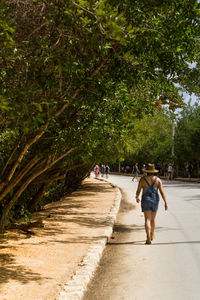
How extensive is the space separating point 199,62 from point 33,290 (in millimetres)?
6249

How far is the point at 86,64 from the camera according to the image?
7.14 metres

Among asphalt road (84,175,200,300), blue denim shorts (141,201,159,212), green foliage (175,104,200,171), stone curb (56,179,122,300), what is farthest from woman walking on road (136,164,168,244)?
green foliage (175,104,200,171)

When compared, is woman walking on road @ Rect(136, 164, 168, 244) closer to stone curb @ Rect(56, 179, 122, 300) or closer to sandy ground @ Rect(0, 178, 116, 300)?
stone curb @ Rect(56, 179, 122, 300)

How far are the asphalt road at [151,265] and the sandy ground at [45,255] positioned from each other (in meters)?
0.46

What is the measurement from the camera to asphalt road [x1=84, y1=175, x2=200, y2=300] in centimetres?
524

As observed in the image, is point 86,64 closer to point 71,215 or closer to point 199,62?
point 199,62

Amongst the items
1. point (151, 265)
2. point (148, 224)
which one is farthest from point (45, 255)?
point (148, 224)

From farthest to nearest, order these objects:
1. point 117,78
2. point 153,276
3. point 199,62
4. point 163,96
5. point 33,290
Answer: point 163,96
point 199,62
point 117,78
point 153,276
point 33,290

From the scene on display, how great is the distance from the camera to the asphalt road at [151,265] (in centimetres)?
524

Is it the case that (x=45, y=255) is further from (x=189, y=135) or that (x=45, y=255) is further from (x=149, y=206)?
(x=189, y=135)

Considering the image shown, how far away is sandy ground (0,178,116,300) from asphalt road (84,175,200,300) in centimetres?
46

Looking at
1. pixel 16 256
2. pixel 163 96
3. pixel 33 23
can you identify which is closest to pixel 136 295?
pixel 16 256

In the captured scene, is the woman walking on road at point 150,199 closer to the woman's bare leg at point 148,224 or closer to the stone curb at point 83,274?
the woman's bare leg at point 148,224

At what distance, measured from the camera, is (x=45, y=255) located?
7031 millimetres
